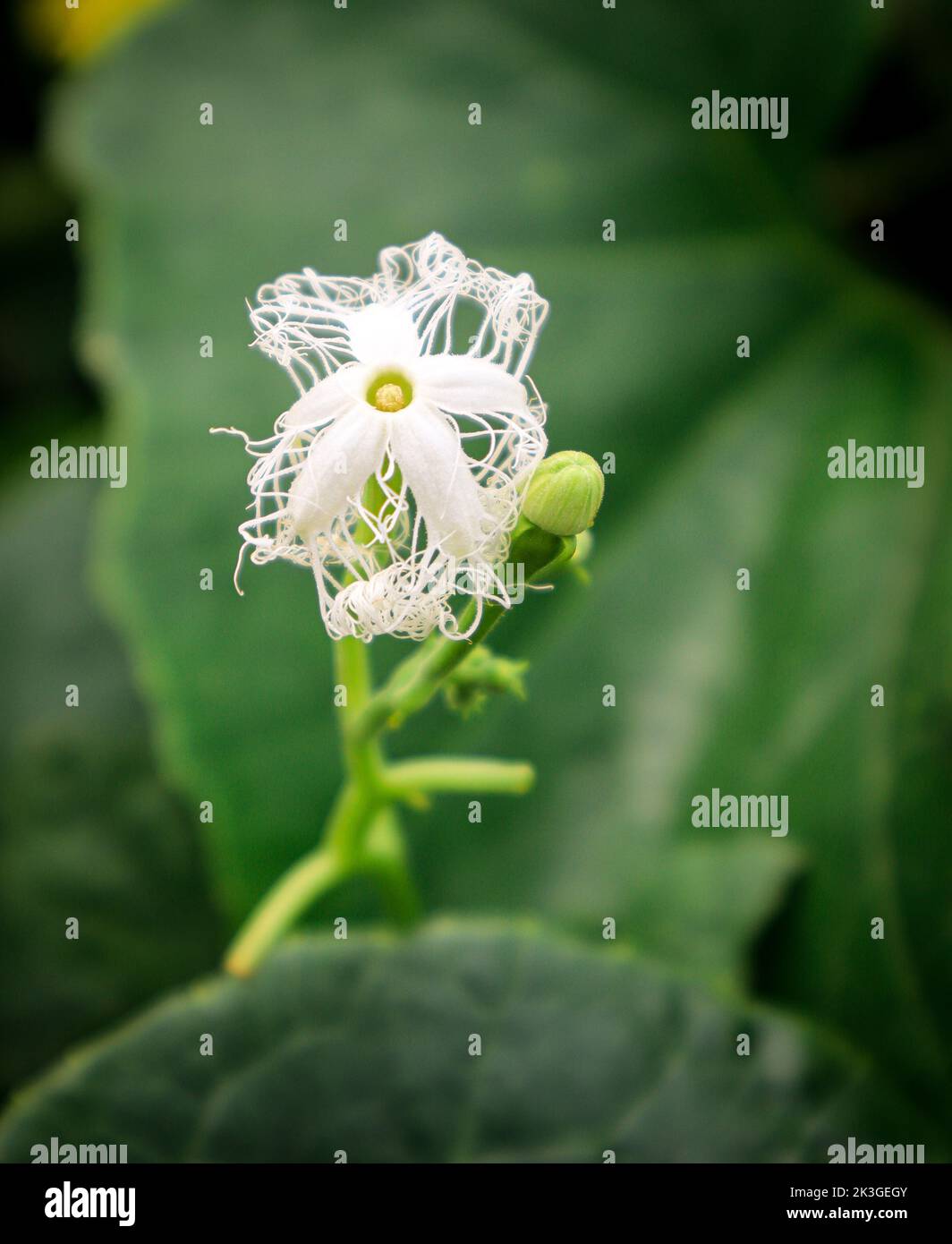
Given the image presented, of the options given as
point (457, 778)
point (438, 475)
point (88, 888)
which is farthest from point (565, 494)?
point (88, 888)

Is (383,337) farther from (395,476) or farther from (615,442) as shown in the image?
(615,442)

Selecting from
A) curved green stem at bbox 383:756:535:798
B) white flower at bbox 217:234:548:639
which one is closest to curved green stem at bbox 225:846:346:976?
curved green stem at bbox 383:756:535:798

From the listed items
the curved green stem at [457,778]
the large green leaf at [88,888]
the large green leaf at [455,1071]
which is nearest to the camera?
the curved green stem at [457,778]

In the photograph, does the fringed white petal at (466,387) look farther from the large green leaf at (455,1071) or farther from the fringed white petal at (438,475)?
the large green leaf at (455,1071)

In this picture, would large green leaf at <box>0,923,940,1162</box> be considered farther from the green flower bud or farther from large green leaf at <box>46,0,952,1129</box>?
the green flower bud

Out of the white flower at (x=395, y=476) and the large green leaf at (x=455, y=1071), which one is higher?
the white flower at (x=395, y=476)

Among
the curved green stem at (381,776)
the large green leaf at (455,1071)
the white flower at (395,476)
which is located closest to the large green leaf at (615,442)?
the large green leaf at (455,1071)
